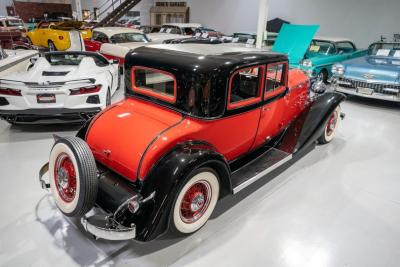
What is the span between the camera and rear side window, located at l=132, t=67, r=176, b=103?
2686 mm

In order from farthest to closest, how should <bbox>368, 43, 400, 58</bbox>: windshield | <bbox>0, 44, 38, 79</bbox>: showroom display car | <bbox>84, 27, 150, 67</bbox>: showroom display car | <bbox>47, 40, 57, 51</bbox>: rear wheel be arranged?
<bbox>47, 40, 57, 51</bbox>: rear wheel, <bbox>84, 27, 150, 67</bbox>: showroom display car, <bbox>368, 43, 400, 58</bbox>: windshield, <bbox>0, 44, 38, 79</bbox>: showroom display car

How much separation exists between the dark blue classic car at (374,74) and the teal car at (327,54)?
822 mm

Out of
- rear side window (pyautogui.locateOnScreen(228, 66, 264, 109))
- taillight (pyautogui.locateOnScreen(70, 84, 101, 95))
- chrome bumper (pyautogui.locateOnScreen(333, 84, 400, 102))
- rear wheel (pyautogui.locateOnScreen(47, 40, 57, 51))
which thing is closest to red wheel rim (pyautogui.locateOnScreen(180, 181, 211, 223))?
rear side window (pyautogui.locateOnScreen(228, 66, 264, 109))

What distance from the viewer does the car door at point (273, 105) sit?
308 centimetres

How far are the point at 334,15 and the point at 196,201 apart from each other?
12106 millimetres

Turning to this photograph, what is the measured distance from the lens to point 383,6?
1047cm

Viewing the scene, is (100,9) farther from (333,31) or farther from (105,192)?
(105,192)

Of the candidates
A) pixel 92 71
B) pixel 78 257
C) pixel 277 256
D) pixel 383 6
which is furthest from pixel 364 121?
pixel 383 6

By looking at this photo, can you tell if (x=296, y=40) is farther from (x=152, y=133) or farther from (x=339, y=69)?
(x=152, y=133)

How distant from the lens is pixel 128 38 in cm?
915

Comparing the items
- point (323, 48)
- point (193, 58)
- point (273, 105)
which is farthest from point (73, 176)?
point (323, 48)

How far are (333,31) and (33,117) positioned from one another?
11.8 meters

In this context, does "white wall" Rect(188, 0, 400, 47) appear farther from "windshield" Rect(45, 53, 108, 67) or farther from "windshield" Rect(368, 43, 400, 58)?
"windshield" Rect(45, 53, 108, 67)

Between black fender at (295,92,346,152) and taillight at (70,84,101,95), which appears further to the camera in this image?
taillight at (70,84,101,95)
